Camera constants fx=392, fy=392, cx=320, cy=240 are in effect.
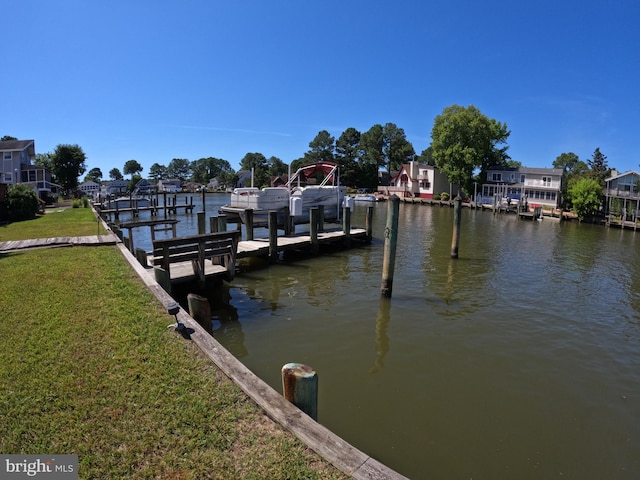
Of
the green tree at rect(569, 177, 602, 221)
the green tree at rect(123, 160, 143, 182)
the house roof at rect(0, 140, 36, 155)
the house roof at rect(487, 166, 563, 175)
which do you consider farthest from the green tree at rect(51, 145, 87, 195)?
the green tree at rect(123, 160, 143, 182)

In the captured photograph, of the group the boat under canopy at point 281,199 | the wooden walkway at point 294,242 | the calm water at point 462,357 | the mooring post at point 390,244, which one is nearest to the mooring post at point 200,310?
the calm water at point 462,357

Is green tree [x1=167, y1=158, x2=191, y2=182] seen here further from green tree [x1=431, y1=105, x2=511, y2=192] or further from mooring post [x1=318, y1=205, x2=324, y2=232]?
mooring post [x1=318, y1=205, x2=324, y2=232]

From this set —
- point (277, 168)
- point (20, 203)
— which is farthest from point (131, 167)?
point (20, 203)

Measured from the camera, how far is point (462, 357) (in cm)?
893

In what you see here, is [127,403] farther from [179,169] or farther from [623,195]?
[179,169]

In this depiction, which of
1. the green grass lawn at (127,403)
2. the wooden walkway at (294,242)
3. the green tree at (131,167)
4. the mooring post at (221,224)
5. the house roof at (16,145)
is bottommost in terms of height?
the green grass lawn at (127,403)

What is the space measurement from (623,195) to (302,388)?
48.8 m

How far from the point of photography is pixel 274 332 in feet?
33.0

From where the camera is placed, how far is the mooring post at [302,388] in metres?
4.51

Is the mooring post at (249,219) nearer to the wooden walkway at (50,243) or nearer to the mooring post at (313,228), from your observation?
the mooring post at (313,228)

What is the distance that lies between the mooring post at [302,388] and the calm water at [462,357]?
6.13 feet

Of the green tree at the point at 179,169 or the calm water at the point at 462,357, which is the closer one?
the calm water at the point at 462,357

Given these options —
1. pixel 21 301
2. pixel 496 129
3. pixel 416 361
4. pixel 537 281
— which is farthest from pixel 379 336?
pixel 496 129

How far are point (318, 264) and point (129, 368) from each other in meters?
12.8
